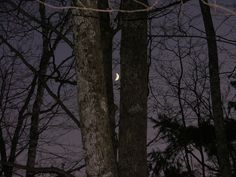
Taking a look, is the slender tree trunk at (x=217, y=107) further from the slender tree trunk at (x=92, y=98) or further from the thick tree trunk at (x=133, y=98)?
the slender tree trunk at (x=92, y=98)

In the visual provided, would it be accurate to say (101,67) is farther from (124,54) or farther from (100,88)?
(124,54)

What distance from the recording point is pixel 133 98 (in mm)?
4762

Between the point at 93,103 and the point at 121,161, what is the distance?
1401mm

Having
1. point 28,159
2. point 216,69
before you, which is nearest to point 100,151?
point 216,69

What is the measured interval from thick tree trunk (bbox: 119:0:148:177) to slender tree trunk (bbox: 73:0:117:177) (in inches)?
41.6

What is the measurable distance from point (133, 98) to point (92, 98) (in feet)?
4.61

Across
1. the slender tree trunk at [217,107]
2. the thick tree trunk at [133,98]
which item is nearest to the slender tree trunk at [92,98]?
the thick tree trunk at [133,98]

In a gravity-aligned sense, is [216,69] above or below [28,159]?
above

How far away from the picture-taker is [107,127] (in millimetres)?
3443

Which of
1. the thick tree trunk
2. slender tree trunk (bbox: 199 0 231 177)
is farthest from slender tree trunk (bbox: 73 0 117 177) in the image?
slender tree trunk (bbox: 199 0 231 177)

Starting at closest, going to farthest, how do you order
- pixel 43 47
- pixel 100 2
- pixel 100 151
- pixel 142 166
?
pixel 100 151
pixel 142 166
pixel 100 2
pixel 43 47

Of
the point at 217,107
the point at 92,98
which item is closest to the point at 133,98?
the point at 92,98

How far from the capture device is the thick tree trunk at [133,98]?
4.61 metres

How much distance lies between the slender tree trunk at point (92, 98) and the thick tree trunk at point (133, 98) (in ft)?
3.46
